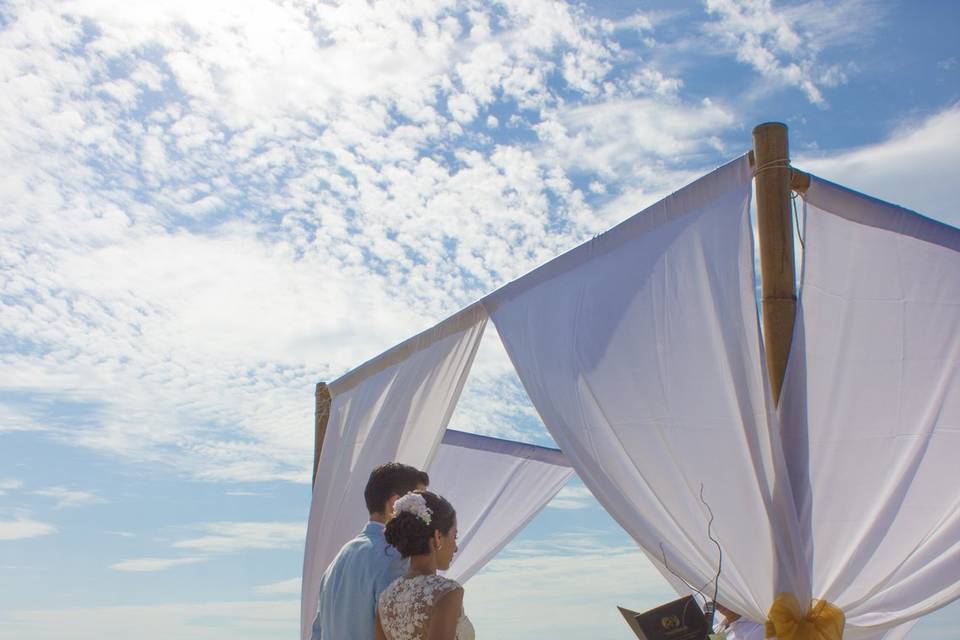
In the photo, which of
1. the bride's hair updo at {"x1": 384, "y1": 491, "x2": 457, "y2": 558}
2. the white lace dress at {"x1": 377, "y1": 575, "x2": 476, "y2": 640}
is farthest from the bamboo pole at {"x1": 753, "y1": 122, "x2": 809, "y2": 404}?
the white lace dress at {"x1": 377, "y1": 575, "x2": 476, "y2": 640}

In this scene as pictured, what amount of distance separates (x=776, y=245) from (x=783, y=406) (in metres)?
0.50

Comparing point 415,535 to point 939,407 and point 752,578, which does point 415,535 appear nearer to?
point 752,578

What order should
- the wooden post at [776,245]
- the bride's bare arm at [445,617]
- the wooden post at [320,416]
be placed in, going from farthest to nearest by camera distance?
the wooden post at [320,416] < the wooden post at [776,245] < the bride's bare arm at [445,617]

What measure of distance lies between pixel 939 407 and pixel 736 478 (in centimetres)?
63

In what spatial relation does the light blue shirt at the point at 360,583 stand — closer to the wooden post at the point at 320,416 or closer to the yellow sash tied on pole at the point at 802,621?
the yellow sash tied on pole at the point at 802,621

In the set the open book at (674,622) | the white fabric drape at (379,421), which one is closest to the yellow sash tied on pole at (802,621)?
the open book at (674,622)

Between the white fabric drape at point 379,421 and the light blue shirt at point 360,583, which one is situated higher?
the white fabric drape at point 379,421

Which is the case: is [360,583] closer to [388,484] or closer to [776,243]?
[388,484]

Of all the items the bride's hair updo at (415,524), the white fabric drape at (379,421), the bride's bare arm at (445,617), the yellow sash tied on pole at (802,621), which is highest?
the white fabric drape at (379,421)

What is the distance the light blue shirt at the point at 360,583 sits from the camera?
3.01m

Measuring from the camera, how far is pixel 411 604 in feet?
8.82

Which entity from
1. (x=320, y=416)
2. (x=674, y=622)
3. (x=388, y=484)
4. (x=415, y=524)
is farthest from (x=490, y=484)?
(x=674, y=622)

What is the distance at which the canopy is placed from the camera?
110 inches

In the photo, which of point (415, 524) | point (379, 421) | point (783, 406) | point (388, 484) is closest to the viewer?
point (415, 524)
